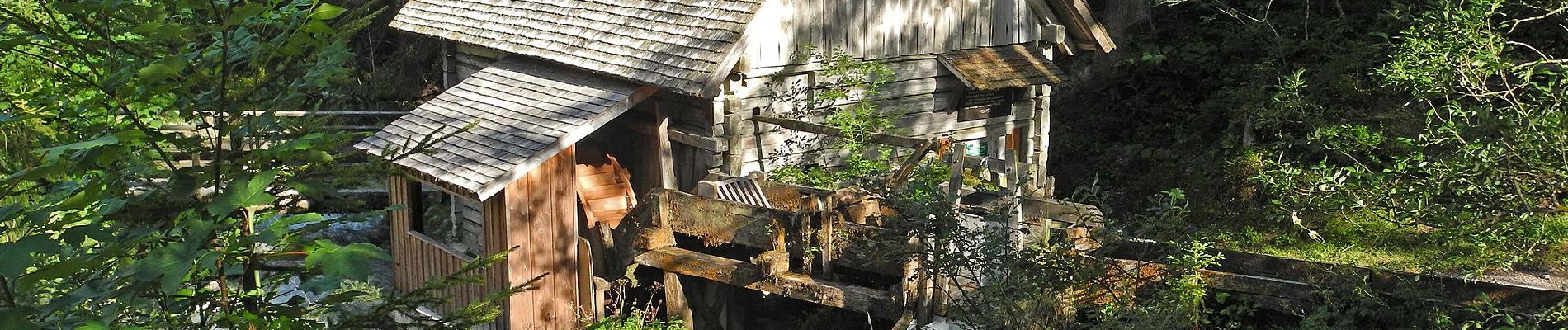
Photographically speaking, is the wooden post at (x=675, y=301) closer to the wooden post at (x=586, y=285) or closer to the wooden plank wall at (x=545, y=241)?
the wooden post at (x=586, y=285)

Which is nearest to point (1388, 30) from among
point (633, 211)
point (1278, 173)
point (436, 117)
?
point (1278, 173)

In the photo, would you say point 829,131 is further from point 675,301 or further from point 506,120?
point 506,120

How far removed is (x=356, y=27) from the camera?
3852 millimetres

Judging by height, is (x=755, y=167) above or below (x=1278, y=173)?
below

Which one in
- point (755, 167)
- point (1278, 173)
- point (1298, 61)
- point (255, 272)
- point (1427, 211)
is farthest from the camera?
point (1298, 61)

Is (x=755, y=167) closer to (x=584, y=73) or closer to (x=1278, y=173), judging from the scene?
(x=584, y=73)

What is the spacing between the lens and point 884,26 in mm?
11312

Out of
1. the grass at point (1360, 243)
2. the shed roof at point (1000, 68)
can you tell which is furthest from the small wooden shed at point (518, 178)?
the grass at point (1360, 243)

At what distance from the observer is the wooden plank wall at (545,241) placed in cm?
966

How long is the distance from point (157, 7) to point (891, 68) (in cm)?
873

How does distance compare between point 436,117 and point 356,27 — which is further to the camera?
point 436,117

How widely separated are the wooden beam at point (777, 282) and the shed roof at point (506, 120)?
1233 mm

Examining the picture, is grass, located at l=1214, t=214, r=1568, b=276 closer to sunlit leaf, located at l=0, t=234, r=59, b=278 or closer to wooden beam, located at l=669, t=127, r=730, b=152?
wooden beam, located at l=669, t=127, r=730, b=152

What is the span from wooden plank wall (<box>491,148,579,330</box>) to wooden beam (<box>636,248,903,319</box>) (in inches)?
25.9
